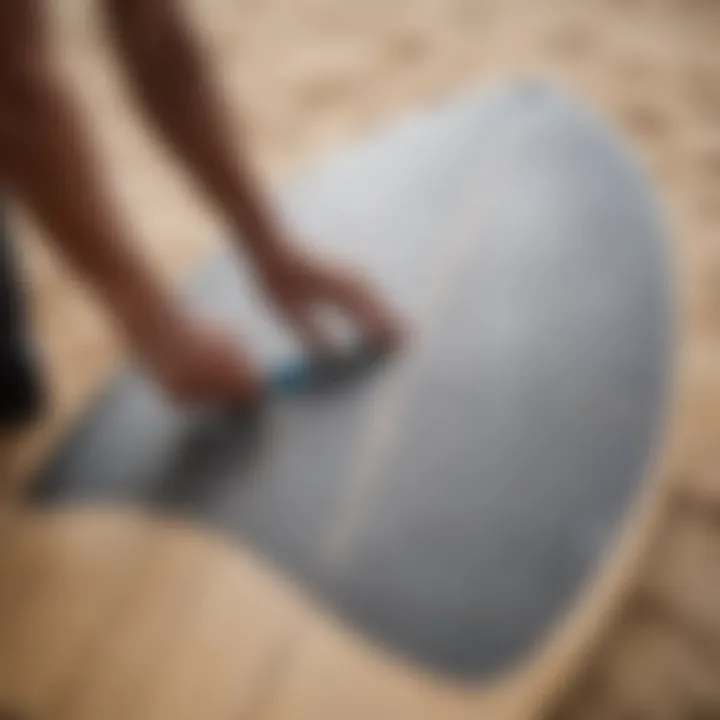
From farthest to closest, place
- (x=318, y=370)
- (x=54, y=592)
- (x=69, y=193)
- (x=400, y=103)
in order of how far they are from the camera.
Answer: (x=400, y=103), (x=318, y=370), (x=54, y=592), (x=69, y=193)

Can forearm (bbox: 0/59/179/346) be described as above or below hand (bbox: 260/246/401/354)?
below

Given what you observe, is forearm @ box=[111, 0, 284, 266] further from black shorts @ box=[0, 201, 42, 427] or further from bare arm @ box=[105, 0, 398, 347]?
black shorts @ box=[0, 201, 42, 427]

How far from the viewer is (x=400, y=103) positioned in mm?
1542

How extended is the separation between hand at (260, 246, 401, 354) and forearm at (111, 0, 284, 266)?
0.08 ft

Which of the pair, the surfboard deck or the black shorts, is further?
the black shorts

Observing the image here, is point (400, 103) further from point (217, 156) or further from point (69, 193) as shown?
point (69, 193)

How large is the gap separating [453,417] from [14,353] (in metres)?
0.46

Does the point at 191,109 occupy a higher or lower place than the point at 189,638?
higher

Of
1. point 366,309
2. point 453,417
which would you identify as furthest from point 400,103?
point 453,417

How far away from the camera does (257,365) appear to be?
3.59 ft

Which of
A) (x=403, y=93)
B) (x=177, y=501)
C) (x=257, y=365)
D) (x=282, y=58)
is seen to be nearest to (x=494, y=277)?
(x=257, y=365)

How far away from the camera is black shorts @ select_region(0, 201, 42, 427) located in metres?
1.13

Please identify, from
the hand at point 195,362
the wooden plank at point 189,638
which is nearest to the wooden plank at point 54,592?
the wooden plank at point 189,638

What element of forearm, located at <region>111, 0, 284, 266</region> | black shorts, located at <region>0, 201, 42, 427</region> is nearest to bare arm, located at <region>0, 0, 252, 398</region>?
forearm, located at <region>111, 0, 284, 266</region>
